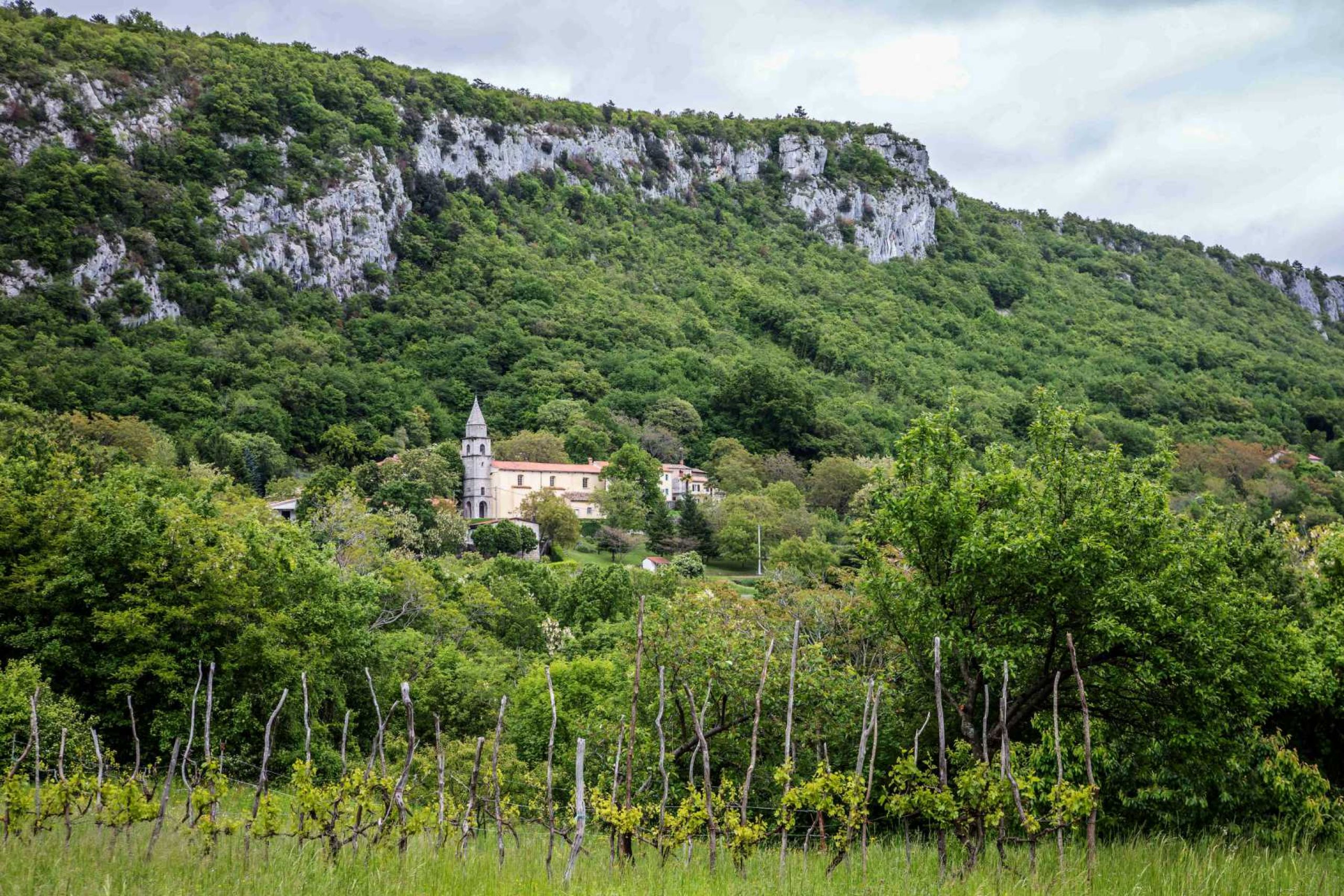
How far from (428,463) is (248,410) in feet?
58.4

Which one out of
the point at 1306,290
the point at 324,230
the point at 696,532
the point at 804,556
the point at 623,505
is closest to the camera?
the point at 804,556

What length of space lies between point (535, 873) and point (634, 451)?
68.1m

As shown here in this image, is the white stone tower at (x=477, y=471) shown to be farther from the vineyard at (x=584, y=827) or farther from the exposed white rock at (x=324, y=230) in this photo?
the vineyard at (x=584, y=827)

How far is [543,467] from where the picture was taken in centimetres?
7481

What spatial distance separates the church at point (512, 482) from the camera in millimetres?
→ 72312

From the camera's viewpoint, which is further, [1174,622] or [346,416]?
[346,416]

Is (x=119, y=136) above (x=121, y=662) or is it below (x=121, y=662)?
A: above

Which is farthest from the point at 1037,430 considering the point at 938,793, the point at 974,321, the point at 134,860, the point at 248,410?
the point at 974,321

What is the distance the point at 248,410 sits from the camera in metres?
76.1

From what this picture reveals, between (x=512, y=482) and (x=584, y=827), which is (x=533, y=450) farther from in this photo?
(x=584, y=827)

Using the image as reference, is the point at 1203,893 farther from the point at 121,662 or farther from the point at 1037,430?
the point at 121,662

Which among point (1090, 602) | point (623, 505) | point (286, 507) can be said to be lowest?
point (1090, 602)

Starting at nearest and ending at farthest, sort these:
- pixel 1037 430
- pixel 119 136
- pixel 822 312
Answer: pixel 1037 430
pixel 119 136
pixel 822 312

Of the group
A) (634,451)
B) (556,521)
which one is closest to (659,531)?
(556,521)
